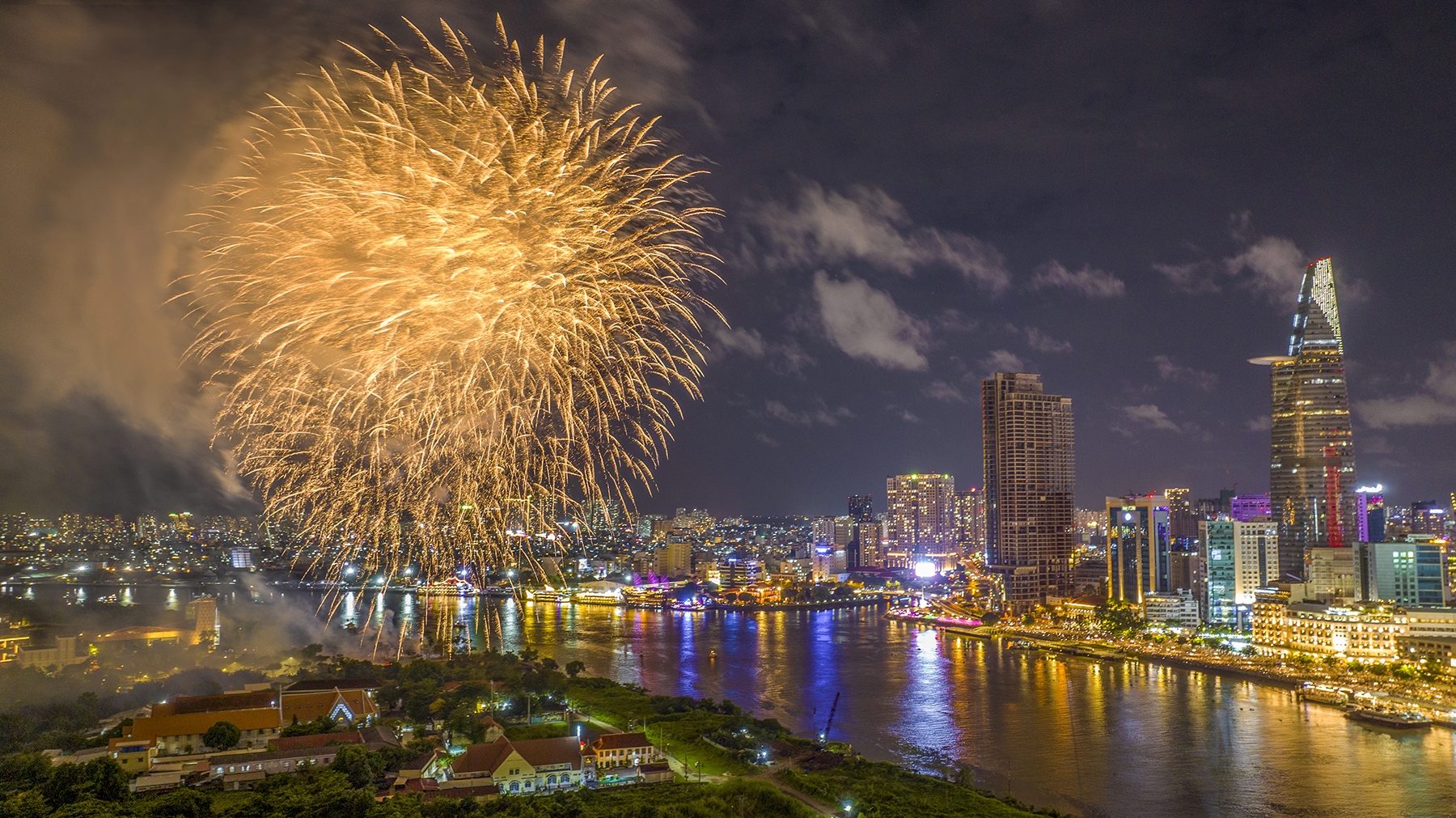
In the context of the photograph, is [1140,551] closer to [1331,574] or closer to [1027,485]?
[1331,574]

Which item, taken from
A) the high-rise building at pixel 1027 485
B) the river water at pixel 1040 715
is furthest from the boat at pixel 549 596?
the high-rise building at pixel 1027 485

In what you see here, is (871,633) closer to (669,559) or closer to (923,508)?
(669,559)

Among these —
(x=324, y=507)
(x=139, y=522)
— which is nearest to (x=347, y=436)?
(x=324, y=507)

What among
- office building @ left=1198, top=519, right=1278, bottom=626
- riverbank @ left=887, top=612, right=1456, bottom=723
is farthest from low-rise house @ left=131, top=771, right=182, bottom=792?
office building @ left=1198, top=519, right=1278, bottom=626

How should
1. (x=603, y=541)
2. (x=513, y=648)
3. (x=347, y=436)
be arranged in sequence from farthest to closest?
(x=603, y=541) < (x=513, y=648) < (x=347, y=436)

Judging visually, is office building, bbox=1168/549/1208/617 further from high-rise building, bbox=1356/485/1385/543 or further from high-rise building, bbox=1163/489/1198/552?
high-rise building, bbox=1163/489/1198/552

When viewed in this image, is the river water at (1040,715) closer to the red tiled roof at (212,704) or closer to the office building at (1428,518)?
the red tiled roof at (212,704)

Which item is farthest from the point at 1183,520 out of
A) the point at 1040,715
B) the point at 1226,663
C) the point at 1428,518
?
the point at 1040,715
